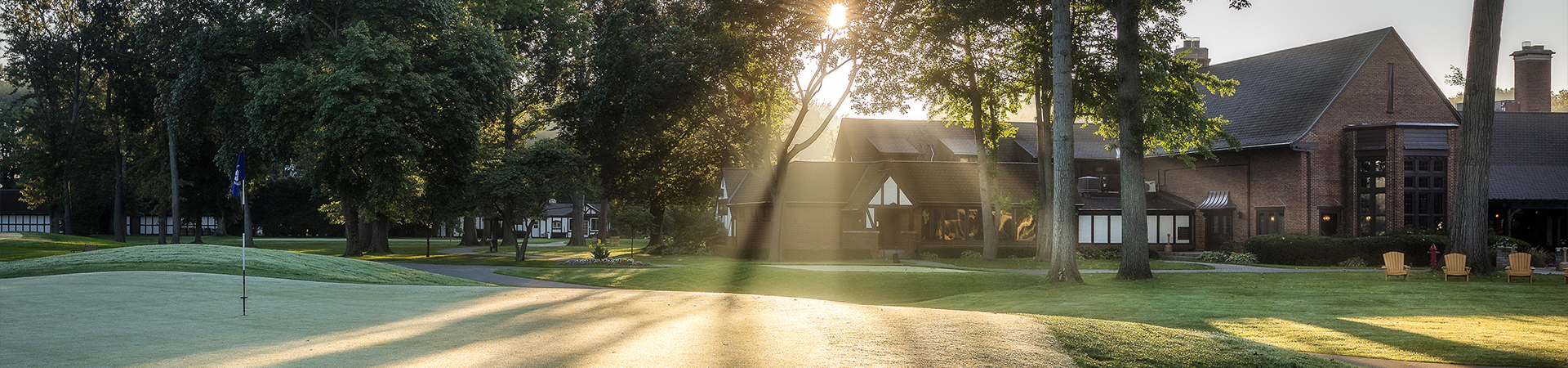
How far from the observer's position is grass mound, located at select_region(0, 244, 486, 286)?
19281 mm

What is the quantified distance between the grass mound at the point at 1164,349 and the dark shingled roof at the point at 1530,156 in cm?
3732

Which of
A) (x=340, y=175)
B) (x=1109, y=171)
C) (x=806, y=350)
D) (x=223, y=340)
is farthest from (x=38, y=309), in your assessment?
(x=1109, y=171)

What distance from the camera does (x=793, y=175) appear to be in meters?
44.2

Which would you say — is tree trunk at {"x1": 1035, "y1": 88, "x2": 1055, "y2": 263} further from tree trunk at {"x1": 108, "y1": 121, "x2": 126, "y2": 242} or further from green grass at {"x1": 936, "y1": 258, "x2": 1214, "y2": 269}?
tree trunk at {"x1": 108, "y1": 121, "x2": 126, "y2": 242}

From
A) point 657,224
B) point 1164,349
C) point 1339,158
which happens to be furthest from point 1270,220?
point 1164,349

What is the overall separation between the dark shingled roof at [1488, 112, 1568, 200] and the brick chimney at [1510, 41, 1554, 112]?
9.12ft

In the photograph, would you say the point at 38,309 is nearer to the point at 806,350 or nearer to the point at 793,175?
the point at 806,350

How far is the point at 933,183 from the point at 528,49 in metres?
22.7

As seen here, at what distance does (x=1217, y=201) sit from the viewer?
42000 millimetres

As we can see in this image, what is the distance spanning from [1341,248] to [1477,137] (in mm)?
11592

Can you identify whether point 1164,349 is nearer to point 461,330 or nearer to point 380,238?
point 461,330

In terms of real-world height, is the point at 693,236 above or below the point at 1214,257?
above

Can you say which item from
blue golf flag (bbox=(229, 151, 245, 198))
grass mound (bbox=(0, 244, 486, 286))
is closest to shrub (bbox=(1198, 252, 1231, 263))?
grass mound (bbox=(0, 244, 486, 286))

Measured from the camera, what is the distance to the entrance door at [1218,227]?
41.6 metres
